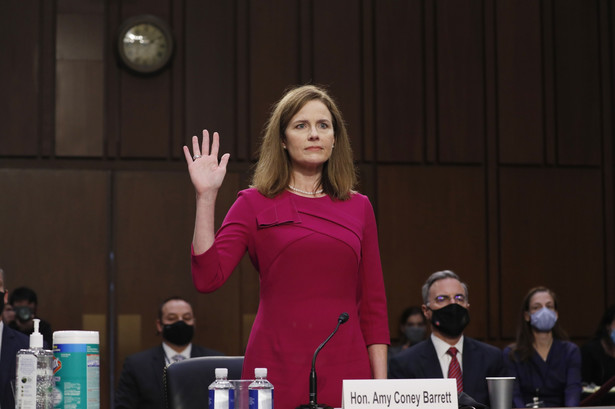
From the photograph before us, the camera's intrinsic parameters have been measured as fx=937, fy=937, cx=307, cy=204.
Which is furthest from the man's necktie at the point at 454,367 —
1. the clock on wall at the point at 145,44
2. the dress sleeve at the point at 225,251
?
the clock on wall at the point at 145,44

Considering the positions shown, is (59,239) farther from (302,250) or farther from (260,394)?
(260,394)

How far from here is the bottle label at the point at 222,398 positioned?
6.14 ft

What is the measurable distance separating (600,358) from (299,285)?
453 cm

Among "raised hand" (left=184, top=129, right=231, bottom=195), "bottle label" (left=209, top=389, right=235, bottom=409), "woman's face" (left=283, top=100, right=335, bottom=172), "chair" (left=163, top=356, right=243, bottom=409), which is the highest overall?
"woman's face" (left=283, top=100, right=335, bottom=172)

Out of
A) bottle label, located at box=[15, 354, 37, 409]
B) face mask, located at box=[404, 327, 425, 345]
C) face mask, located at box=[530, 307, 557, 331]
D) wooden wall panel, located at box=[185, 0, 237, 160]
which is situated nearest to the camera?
bottle label, located at box=[15, 354, 37, 409]

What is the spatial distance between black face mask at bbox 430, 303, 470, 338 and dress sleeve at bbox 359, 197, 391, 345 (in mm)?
2288

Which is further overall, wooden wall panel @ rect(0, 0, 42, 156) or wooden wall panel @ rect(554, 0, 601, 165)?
wooden wall panel @ rect(554, 0, 601, 165)

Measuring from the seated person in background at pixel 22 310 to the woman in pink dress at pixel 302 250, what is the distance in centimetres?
431

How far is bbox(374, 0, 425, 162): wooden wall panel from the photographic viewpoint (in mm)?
7344

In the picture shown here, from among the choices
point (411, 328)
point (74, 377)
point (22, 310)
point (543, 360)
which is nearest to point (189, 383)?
point (74, 377)

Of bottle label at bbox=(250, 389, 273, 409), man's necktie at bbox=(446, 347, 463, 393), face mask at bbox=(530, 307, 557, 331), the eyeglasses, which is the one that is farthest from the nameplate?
face mask at bbox=(530, 307, 557, 331)

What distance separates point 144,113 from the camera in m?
7.00

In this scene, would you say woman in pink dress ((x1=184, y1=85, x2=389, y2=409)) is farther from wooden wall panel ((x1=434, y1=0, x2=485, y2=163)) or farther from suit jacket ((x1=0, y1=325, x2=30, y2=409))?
wooden wall panel ((x1=434, y1=0, x2=485, y2=163))

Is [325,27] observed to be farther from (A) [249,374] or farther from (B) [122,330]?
(A) [249,374]
